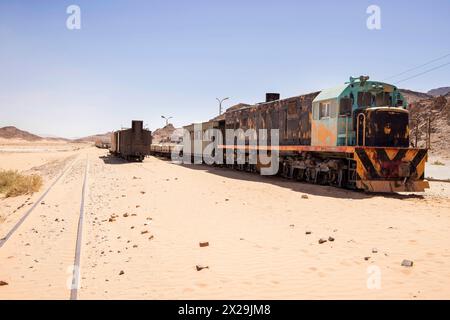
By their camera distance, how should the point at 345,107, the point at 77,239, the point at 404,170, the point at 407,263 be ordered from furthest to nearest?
the point at 345,107
the point at 404,170
the point at 77,239
the point at 407,263

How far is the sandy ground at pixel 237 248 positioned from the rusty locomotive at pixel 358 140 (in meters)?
0.89

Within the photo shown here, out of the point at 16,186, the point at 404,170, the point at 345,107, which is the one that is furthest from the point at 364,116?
the point at 16,186

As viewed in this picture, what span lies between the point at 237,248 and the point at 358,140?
760 centimetres

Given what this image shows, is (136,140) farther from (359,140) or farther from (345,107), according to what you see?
(359,140)

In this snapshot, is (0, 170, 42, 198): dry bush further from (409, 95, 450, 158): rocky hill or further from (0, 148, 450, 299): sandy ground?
(409, 95, 450, 158): rocky hill

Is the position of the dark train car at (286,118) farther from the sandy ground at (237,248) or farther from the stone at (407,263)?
the stone at (407,263)

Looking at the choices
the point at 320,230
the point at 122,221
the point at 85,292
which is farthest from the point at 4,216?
the point at 320,230

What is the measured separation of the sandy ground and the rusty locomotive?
894 mm

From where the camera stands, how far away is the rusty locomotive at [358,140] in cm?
1205

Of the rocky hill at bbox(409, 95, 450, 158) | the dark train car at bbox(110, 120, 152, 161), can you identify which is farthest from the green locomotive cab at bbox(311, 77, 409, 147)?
the rocky hill at bbox(409, 95, 450, 158)

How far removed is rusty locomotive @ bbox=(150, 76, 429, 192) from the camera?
39.5 feet

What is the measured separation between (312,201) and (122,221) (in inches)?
209

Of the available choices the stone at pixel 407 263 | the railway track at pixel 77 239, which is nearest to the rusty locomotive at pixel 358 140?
the stone at pixel 407 263

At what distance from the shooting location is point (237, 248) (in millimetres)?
6539
